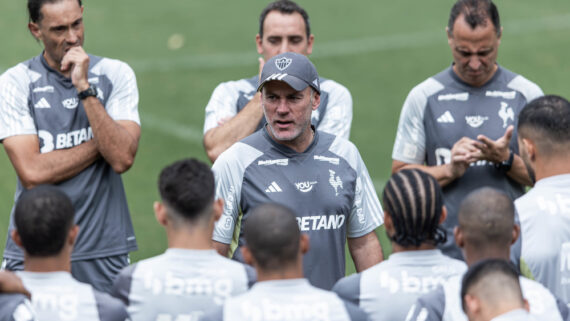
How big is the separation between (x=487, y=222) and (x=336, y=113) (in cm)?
245

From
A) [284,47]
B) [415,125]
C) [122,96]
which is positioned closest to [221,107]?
[284,47]

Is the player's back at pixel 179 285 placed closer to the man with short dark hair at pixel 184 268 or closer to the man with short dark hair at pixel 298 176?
the man with short dark hair at pixel 184 268

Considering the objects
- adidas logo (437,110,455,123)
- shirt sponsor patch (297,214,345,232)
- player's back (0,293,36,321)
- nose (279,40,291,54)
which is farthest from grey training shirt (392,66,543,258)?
player's back (0,293,36,321)

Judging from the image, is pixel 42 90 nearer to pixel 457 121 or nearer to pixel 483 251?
pixel 457 121

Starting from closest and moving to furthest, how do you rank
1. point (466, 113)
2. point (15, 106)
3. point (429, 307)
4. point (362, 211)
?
point (429, 307) < point (362, 211) < point (15, 106) < point (466, 113)

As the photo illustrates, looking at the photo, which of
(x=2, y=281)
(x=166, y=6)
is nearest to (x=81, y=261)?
(x=2, y=281)

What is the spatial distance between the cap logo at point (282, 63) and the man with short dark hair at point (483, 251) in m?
1.59

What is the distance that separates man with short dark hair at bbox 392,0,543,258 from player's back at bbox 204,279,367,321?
2361 millimetres

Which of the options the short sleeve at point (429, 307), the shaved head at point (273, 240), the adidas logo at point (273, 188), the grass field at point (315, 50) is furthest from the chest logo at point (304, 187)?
the grass field at point (315, 50)

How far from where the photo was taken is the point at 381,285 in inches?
193

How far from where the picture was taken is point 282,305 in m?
4.55

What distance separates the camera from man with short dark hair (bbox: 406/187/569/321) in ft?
15.4

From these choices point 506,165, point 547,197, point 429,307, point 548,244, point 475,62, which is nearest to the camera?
point 429,307

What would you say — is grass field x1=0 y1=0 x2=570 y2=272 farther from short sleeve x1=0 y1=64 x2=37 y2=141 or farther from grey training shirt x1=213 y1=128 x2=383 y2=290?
grey training shirt x1=213 y1=128 x2=383 y2=290
